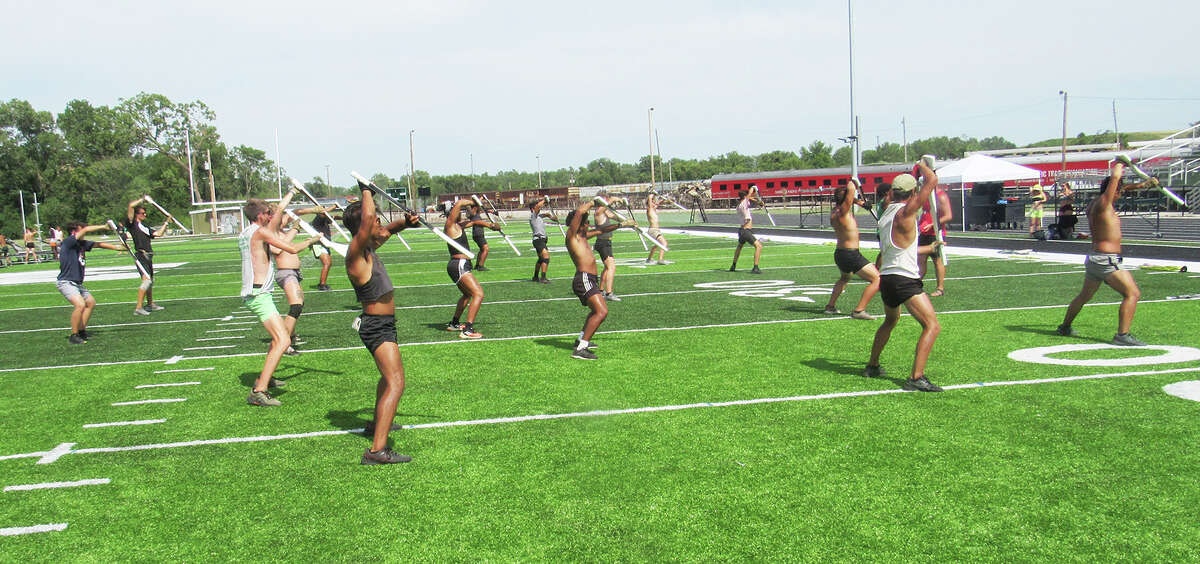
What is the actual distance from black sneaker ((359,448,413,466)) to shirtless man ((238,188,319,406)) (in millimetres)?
2267

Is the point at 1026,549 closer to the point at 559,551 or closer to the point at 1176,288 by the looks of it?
the point at 559,551

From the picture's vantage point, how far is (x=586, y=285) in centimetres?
911

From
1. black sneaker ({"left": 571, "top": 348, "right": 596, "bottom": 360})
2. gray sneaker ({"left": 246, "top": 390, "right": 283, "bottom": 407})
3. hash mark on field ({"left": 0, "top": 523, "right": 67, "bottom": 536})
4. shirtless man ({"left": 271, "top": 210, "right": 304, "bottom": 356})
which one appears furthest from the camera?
shirtless man ({"left": 271, "top": 210, "right": 304, "bottom": 356})

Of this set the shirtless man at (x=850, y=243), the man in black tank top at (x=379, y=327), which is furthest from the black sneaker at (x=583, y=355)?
the shirtless man at (x=850, y=243)

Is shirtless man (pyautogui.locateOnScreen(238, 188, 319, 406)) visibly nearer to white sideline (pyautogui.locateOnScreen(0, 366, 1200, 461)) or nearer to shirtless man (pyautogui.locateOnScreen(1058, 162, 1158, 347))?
white sideline (pyautogui.locateOnScreen(0, 366, 1200, 461))

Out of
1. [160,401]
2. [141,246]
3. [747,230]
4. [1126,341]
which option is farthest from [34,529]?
[747,230]

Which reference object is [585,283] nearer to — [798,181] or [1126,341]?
[1126,341]

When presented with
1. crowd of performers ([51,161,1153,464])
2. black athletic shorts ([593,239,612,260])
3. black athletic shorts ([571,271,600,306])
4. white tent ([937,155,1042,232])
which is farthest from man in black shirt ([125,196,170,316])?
white tent ([937,155,1042,232])

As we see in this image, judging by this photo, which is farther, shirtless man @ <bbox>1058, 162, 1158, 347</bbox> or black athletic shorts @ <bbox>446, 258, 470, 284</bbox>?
black athletic shorts @ <bbox>446, 258, 470, 284</bbox>

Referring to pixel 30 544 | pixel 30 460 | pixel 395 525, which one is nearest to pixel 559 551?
pixel 395 525

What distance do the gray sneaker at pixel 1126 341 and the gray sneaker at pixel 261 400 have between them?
878 centimetres

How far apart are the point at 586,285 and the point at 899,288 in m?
3.54

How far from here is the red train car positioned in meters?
59.9

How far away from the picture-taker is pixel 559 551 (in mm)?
4113
